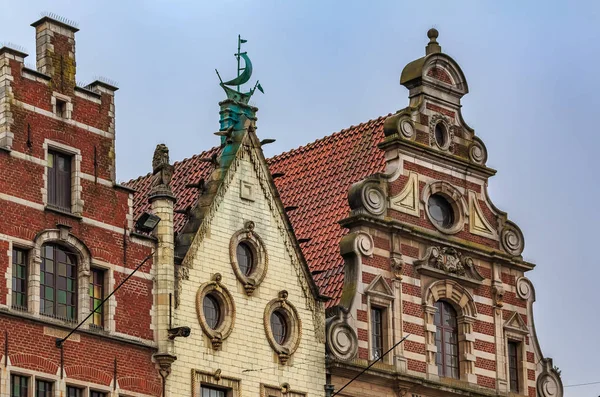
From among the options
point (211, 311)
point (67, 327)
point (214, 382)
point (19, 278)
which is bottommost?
point (214, 382)

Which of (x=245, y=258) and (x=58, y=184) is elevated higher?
(x=58, y=184)

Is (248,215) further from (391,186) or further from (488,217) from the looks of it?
(488,217)

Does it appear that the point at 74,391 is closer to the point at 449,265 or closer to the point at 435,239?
the point at 435,239

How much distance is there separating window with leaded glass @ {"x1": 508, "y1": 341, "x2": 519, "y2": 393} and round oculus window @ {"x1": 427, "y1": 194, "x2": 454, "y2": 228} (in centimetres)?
410

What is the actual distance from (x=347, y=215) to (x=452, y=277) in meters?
3.51

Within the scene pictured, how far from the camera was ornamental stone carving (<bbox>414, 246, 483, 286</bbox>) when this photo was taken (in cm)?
6109

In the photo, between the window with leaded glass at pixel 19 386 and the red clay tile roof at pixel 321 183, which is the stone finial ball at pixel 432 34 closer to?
the red clay tile roof at pixel 321 183

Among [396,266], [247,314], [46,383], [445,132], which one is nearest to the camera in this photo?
[46,383]

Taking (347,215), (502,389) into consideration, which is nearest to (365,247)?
(347,215)

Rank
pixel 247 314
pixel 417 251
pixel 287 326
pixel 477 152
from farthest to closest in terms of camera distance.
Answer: pixel 477 152
pixel 417 251
pixel 287 326
pixel 247 314

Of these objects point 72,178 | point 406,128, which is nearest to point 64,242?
point 72,178

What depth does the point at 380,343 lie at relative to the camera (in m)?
59.6

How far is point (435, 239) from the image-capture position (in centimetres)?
6156

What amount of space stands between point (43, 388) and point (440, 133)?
17.3 meters
